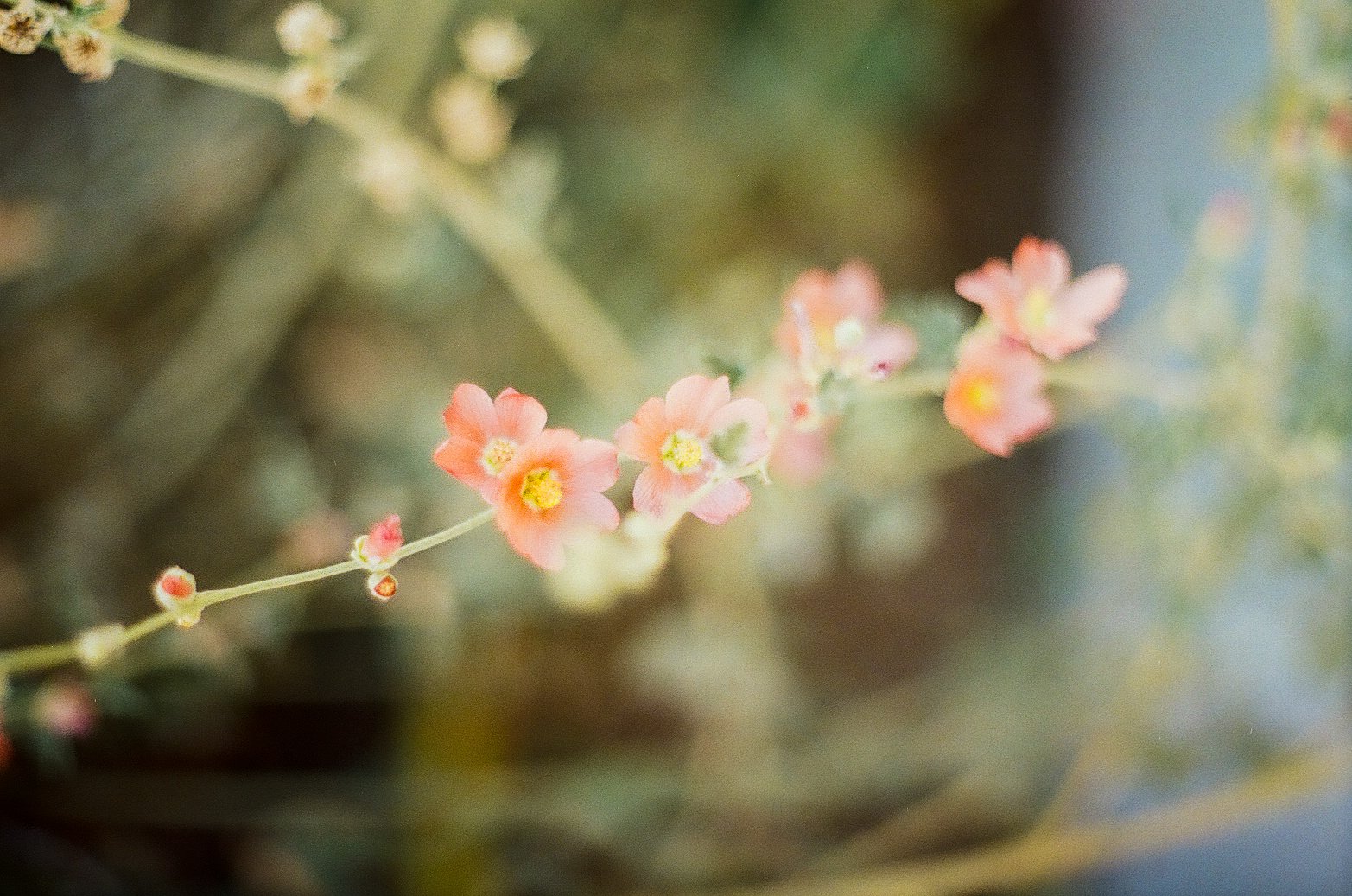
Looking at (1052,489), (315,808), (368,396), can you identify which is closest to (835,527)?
(1052,489)

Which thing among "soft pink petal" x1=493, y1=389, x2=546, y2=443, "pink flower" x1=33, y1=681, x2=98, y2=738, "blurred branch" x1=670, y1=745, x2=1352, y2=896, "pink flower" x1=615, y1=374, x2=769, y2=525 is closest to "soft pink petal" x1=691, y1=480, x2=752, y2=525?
"pink flower" x1=615, y1=374, x2=769, y2=525

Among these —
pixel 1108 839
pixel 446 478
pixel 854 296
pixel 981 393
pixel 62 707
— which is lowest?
pixel 1108 839

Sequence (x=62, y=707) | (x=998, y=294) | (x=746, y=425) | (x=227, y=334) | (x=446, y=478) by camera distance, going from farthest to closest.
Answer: (x=227, y=334)
(x=446, y=478)
(x=62, y=707)
(x=998, y=294)
(x=746, y=425)

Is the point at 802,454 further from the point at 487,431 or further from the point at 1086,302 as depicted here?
the point at 487,431

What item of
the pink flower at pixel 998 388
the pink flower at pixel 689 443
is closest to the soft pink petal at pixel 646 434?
the pink flower at pixel 689 443

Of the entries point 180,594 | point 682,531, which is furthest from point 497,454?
point 682,531

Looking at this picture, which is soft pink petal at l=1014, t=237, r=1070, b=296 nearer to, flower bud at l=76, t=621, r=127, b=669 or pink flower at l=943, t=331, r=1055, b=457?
pink flower at l=943, t=331, r=1055, b=457

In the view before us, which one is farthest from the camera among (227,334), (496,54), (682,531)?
(682,531)
